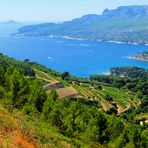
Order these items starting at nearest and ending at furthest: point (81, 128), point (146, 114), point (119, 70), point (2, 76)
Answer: point (81, 128) < point (2, 76) < point (146, 114) < point (119, 70)

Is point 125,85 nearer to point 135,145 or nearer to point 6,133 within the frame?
point 135,145

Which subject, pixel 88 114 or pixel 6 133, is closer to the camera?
pixel 6 133

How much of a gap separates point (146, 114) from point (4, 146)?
3385 centimetres

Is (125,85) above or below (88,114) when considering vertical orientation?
below

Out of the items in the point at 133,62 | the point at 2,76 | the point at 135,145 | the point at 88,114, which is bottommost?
the point at 133,62

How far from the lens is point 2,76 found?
2339 centimetres

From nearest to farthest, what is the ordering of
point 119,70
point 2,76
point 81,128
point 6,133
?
1. point 6,133
2. point 81,128
3. point 2,76
4. point 119,70

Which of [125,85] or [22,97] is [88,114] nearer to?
[22,97]

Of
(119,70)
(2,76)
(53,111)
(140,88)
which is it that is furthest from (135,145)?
(119,70)

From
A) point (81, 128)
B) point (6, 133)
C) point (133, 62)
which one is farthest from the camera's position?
point (133, 62)

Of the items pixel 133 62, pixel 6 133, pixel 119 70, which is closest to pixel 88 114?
pixel 6 133

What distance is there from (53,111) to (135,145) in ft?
14.6

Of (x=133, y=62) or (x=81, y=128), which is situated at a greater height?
(x=81, y=128)

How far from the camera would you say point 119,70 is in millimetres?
88125
